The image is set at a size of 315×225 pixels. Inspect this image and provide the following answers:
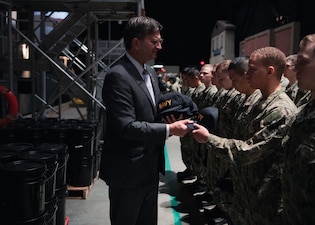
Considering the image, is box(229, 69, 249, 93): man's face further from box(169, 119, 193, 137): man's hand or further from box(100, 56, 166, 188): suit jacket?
box(169, 119, 193, 137): man's hand

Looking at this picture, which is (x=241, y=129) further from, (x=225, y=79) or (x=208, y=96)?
(x=208, y=96)

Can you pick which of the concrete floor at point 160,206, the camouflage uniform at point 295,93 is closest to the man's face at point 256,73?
the camouflage uniform at point 295,93

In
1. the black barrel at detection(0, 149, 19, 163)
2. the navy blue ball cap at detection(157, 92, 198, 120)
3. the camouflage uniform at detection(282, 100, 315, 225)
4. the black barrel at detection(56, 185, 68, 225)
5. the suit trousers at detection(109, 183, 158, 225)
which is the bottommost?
the black barrel at detection(56, 185, 68, 225)

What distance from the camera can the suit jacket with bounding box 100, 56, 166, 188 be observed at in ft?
6.64

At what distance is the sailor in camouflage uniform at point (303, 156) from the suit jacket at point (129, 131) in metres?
0.72

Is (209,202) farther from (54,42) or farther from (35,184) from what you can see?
(54,42)

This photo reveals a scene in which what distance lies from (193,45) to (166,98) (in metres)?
18.7

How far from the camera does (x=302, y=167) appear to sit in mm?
1526

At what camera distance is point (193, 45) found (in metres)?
20.4

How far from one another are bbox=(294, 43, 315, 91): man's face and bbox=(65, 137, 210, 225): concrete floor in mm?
2579

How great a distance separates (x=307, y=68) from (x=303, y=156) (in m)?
0.38

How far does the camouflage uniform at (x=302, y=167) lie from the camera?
1.50m

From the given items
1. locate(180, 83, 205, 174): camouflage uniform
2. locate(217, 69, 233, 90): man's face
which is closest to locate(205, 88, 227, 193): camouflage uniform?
locate(217, 69, 233, 90): man's face

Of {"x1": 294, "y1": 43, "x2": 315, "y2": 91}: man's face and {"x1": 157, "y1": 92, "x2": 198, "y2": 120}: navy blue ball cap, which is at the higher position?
{"x1": 294, "y1": 43, "x2": 315, "y2": 91}: man's face
